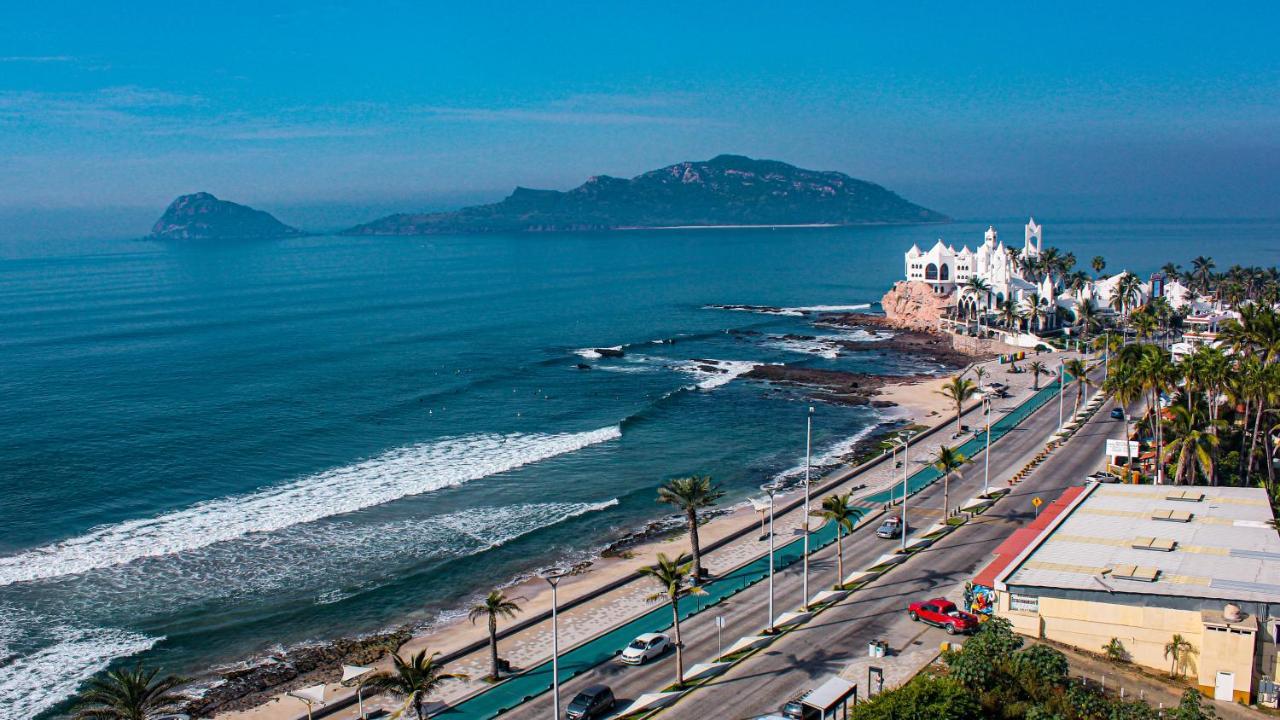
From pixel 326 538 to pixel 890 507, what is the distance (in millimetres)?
34895

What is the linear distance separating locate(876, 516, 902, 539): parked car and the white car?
58.7ft

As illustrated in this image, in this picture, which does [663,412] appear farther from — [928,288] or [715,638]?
[928,288]

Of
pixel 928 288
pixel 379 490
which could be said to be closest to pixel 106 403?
pixel 379 490

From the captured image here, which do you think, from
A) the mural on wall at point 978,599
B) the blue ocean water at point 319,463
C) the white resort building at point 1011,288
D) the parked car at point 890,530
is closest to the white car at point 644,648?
the mural on wall at point 978,599

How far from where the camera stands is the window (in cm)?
3512

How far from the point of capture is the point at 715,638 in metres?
39.8

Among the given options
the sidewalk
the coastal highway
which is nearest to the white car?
the coastal highway

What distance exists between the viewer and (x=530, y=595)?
48.9 metres

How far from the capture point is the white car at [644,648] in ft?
124

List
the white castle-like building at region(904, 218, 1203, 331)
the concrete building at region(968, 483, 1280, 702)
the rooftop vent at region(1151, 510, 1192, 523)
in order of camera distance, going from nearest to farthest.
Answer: the concrete building at region(968, 483, 1280, 702), the rooftop vent at region(1151, 510, 1192, 523), the white castle-like building at region(904, 218, 1203, 331)

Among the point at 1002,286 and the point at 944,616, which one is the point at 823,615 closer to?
the point at 944,616

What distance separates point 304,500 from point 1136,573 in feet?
165

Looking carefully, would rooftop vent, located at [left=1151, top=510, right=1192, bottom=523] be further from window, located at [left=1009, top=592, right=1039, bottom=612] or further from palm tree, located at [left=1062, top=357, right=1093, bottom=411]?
palm tree, located at [left=1062, top=357, right=1093, bottom=411]

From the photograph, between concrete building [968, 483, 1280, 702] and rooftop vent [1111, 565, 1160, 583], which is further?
rooftop vent [1111, 565, 1160, 583]
